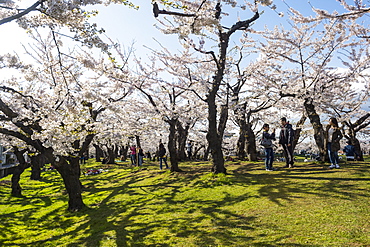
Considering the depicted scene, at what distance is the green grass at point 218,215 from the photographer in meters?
4.69

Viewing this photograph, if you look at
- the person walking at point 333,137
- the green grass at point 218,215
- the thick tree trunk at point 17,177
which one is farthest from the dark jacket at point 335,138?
the thick tree trunk at point 17,177

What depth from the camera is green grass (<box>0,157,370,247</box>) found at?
4691mm

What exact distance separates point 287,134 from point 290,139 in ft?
0.87

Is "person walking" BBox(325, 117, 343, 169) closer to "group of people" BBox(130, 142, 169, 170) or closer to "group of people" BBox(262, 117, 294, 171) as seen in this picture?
"group of people" BBox(262, 117, 294, 171)

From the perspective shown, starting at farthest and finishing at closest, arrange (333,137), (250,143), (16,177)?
(250,143) < (16,177) < (333,137)

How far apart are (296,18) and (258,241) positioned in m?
6.98

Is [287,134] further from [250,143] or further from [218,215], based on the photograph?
[250,143]

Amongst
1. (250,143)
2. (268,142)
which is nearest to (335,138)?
(268,142)

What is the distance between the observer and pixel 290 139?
10375 millimetres

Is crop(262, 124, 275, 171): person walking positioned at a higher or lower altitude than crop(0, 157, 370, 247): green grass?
higher

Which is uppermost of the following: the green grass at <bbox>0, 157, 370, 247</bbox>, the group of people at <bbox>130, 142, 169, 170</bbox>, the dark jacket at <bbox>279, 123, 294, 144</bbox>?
the dark jacket at <bbox>279, 123, 294, 144</bbox>

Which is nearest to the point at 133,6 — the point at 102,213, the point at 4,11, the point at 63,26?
the point at 63,26

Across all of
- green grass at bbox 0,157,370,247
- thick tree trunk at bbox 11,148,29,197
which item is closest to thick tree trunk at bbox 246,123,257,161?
green grass at bbox 0,157,370,247

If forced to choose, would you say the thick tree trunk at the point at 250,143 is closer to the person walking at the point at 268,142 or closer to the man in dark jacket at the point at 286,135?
the man in dark jacket at the point at 286,135
